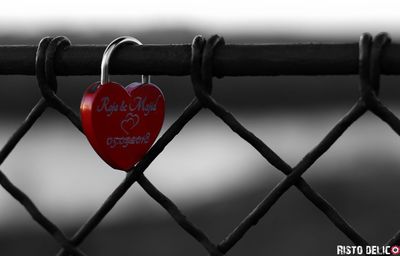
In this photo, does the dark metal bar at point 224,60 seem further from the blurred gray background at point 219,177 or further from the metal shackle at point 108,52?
the blurred gray background at point 219,177

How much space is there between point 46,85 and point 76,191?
7.15m

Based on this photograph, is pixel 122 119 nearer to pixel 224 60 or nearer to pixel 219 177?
pixel 224 60

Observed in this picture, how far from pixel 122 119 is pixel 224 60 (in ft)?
0.38

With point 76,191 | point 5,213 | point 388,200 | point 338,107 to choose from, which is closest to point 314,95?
point 338,107

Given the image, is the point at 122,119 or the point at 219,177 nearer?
the point at 122,119

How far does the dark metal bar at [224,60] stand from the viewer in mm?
672

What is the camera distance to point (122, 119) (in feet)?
2.48

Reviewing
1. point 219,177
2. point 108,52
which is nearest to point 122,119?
point 108,52

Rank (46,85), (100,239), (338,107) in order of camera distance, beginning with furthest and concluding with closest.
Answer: (338,107), (100,239), (46,85)

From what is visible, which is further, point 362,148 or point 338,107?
point 338,107

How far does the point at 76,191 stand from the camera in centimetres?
785

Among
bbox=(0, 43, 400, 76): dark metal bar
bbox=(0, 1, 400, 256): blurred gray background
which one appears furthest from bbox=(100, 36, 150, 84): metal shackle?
bbox=(0, 1, 400, 256): blurred gray background

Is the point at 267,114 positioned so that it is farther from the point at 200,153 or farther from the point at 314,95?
the point at 200,153

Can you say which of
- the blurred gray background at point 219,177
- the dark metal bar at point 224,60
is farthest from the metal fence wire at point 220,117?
the blurred gray background at point 219,177
